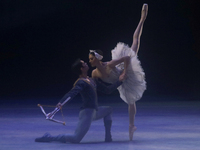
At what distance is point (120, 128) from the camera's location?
14.5ft

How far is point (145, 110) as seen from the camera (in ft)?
20.1

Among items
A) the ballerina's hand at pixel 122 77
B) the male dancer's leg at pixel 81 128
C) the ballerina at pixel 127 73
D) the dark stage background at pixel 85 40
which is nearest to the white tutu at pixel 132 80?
the ballerina at pixel 127 73

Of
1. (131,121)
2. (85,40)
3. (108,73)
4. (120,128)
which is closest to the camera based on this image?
(108,73)

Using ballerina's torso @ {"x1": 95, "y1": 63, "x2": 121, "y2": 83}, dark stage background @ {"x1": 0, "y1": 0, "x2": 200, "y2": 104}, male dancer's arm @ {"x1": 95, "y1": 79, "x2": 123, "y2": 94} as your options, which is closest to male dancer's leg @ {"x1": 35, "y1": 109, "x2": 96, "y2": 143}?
male dancer's arm @ {"x1": 95, "y1": 79, "x2": 123, "y2": 94}

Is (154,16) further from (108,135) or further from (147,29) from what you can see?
(108,135)

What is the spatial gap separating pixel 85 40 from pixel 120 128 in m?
4.51

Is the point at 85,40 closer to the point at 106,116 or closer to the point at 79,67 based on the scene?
the point at 106,116

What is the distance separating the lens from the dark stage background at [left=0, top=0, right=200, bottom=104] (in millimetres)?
8359

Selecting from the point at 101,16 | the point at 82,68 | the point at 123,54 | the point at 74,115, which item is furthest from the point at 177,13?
the point at 82,68

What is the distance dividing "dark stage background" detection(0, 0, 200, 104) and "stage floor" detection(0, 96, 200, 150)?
6.95 ft

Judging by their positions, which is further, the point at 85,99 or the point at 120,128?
the point at 120,128

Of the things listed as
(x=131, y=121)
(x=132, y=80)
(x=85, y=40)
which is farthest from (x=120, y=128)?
(x=85, y=40)

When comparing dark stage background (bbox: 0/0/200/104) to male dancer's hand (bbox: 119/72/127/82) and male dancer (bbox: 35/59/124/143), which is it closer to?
male dancer (bbox: 35/59/124/143)

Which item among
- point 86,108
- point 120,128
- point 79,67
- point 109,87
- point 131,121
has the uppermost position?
point 79,67
